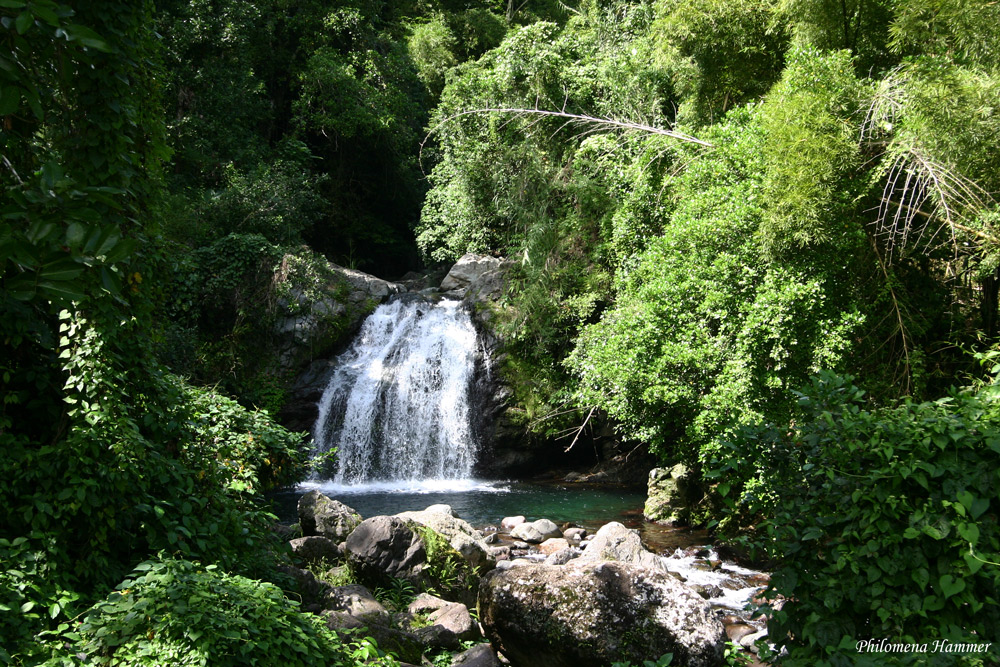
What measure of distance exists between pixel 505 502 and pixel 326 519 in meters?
5.23

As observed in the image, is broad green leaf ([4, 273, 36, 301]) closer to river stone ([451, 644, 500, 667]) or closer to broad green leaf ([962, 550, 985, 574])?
broad green leaf ([962, 550, 985, 574])

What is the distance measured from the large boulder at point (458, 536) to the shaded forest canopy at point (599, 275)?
187 centimetres

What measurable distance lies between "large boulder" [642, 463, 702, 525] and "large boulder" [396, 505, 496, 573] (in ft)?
12.0

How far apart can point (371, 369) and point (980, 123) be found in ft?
38.3

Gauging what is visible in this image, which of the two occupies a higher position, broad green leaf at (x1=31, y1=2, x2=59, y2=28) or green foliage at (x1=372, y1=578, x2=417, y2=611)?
broad green leaf at (x1=31, y1=2, x2=59, y2=28)

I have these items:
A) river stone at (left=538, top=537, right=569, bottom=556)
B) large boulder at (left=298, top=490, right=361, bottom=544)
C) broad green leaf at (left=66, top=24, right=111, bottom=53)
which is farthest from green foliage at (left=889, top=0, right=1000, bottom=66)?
large boulder at (left=298, top=490, right=361, bottom=544)

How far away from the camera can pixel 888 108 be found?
693 cm

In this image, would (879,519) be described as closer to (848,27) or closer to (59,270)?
(59,270)

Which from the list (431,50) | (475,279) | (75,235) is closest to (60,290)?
(75,235)

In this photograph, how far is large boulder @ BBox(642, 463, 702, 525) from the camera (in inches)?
405

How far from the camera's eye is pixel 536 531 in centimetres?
948

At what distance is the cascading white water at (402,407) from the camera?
13.8 meters

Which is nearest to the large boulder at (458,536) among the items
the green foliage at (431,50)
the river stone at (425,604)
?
the river stone at (425,604)

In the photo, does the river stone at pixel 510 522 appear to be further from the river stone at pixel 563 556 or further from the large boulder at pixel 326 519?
the large boulder at pixel 326 519
